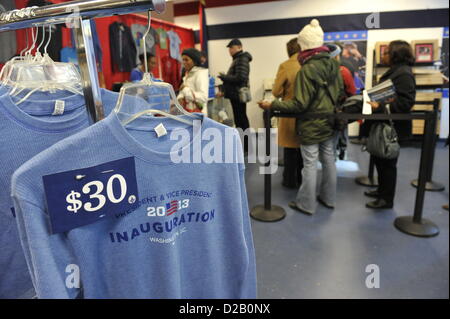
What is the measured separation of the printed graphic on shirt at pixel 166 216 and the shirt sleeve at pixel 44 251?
0.09 meters

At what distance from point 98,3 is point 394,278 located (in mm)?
2069

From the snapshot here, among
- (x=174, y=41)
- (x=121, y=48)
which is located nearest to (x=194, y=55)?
(x=174, y=41)

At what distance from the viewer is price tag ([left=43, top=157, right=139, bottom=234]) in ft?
1.84

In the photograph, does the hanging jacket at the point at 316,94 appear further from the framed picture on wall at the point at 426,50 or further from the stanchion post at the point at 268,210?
the framed picture on wall at the point at 426,50

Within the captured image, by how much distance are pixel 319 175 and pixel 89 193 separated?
11.5 ft

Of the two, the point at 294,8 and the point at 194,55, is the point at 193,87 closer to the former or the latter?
the point at 194,55

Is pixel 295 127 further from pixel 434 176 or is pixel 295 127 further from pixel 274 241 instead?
pixel 434 176

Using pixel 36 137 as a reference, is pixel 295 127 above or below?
below

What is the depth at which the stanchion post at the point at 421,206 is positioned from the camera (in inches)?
90.8

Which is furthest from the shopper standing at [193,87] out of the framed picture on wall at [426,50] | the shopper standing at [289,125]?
the framed picture on wall at [426,50]

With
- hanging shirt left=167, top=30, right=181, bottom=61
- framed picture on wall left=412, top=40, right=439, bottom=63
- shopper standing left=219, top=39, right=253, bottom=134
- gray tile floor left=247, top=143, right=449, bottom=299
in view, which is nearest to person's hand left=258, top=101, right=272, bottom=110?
shopper standing left=219, top=39, right=253, bottom=134

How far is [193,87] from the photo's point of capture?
3.82ft
